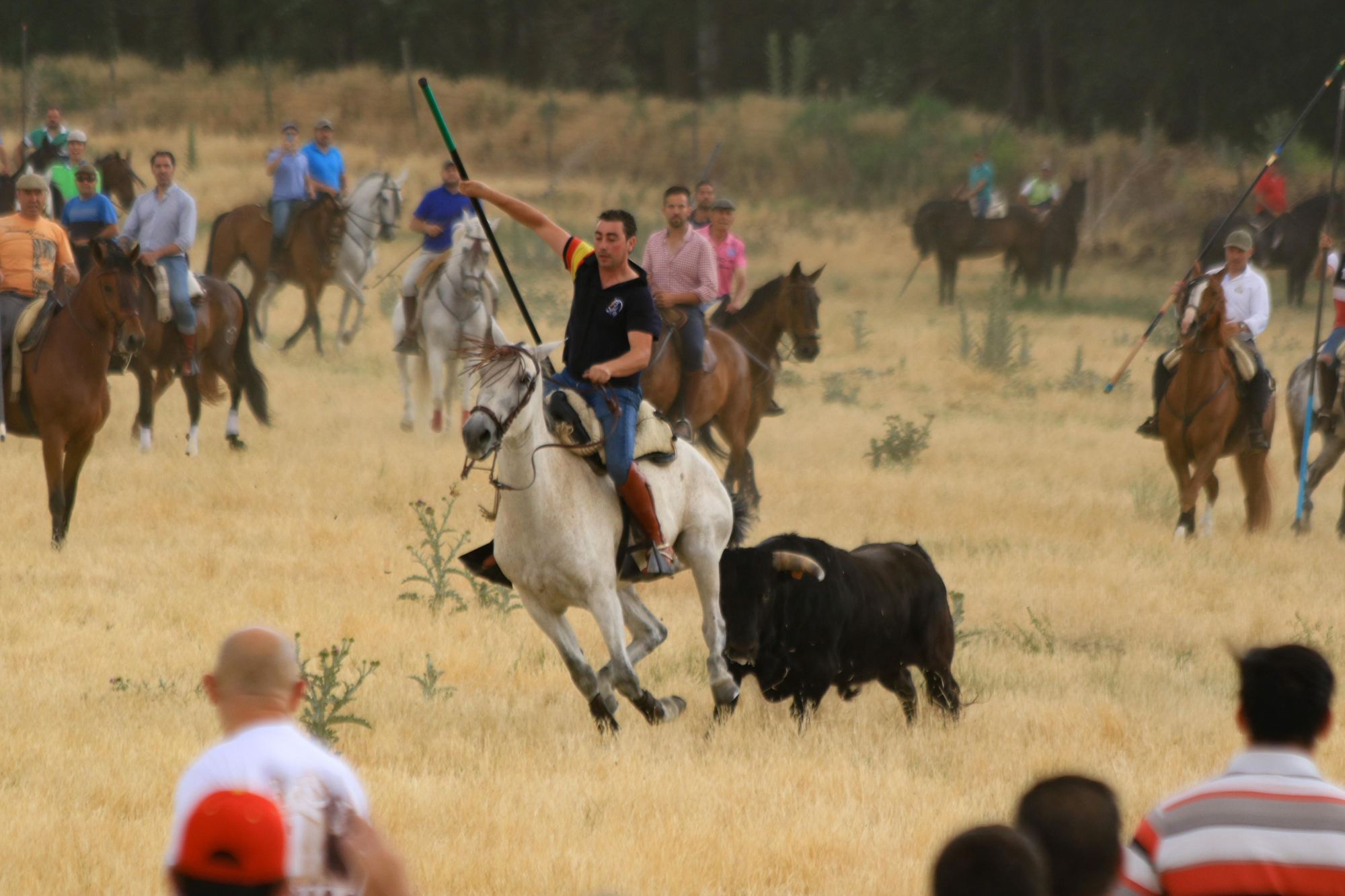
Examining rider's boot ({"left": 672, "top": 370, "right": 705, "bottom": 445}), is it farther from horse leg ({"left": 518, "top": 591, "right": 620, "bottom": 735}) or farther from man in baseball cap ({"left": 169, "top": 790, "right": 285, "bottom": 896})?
man in baseball cap ({"left": 169, "top": 790, "right": 285, "bottom": 896})

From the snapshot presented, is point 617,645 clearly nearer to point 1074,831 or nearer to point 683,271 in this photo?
point 1074,831

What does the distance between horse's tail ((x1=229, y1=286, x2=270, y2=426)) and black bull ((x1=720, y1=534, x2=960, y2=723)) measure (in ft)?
29.9

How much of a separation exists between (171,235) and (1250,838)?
480 inches

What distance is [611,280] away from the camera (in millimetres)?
6766

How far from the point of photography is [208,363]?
1465 cm

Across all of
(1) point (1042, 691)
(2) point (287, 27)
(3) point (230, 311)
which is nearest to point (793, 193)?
(2) point (287, 27)

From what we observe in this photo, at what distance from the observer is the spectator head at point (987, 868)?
2.34m

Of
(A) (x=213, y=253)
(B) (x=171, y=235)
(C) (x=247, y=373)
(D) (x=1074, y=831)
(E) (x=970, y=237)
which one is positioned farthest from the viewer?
(E) (x=970, y=237)

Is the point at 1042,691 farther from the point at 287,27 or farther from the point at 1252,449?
the point at 287,27

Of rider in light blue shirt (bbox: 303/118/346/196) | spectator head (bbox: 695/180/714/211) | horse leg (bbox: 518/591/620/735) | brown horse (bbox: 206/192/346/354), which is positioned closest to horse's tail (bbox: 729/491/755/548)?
horse leg (bbox: 518/591/620/735)

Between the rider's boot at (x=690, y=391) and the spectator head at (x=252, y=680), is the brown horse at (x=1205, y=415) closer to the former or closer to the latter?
the rider's boot at (x=690, y=391)

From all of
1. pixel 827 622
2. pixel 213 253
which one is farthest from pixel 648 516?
pixel 213 253

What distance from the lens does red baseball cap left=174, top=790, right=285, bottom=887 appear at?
2604mm

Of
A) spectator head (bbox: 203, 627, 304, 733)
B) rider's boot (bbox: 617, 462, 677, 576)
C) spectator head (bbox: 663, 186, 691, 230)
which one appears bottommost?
rider's boot (bbox: 617, 462, 677, 576)
